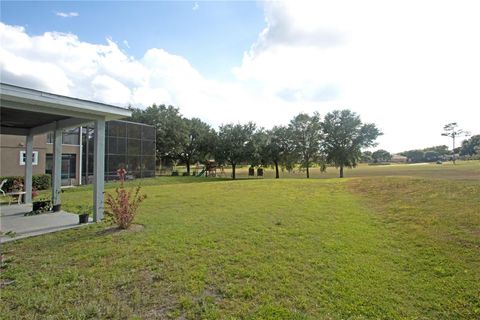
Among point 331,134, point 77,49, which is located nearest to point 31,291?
point 77,49

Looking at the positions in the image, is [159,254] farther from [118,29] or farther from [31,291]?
[118,29]

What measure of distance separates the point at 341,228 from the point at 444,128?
64.0 meters

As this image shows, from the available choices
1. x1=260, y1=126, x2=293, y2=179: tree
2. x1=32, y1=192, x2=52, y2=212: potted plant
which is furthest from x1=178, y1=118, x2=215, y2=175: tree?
x1=32, y1=192, x2=52, y2=212: potted plant

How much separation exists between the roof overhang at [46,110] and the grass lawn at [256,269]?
10.0ft

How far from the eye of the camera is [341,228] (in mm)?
5902

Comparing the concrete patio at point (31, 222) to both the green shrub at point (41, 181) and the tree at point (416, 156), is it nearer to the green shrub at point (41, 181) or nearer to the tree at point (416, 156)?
the green shrub at point (41, 181)

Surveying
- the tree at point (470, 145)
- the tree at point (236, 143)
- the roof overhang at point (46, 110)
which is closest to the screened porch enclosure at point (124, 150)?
the tree at point (236, 143)

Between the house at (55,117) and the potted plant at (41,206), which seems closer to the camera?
the house at (55,117)

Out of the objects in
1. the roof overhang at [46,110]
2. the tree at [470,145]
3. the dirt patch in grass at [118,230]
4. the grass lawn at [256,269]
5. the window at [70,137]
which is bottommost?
the grass lawn at [256,269]

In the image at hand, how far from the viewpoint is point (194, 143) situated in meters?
36.4

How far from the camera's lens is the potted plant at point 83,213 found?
686 cm

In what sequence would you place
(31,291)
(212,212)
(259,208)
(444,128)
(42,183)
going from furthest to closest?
(444,128) → (42,183) → (259,208) → (212,212) → (31,291)

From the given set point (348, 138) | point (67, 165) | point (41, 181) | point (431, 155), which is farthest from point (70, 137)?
point (431, 155)

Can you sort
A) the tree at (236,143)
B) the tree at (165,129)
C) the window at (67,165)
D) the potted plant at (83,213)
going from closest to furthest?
the potted plant at (83,213), the window at (67,165), the tree at (236,143), the tree at (165,129)
